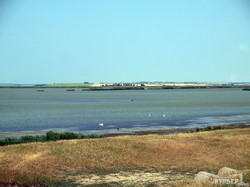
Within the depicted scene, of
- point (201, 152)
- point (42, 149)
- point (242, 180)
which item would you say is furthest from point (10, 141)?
point (242, 180)

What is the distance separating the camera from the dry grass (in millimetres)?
20688

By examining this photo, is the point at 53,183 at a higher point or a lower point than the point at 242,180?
lower

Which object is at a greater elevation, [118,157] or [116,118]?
[118,157]

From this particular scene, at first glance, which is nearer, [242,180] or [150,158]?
[242,180]

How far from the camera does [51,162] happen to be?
22.2m

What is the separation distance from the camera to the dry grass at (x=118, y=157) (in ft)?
67.9

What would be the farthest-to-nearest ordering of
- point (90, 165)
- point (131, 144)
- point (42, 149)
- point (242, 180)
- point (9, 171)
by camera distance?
point (131, 144), point (42, 149), point (90, 165), point (9, 171), point (242, 180)

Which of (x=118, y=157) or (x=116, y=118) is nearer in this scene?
(x=118, y=157)

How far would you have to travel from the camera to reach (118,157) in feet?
77.3

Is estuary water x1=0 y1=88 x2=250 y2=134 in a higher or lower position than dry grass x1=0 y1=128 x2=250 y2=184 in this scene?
lower

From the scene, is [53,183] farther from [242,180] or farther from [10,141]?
[10,141]

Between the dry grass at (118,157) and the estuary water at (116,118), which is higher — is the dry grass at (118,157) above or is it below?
above

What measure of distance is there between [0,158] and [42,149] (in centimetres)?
324

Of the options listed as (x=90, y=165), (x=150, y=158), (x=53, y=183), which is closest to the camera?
(x=53, y=183)
